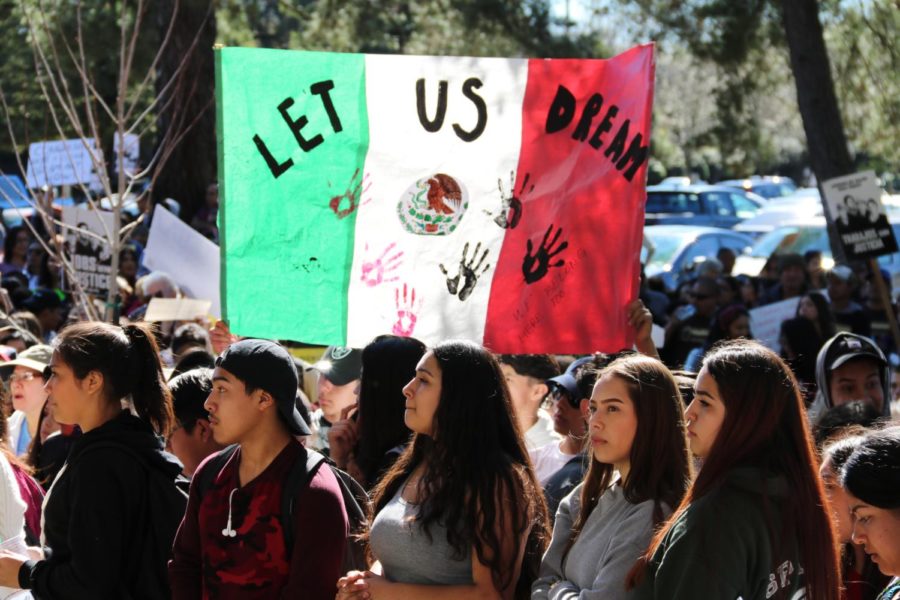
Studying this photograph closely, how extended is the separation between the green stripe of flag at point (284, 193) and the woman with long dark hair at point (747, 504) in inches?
100

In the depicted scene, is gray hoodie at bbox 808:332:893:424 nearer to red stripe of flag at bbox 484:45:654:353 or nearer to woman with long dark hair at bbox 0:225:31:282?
red stripe of flag at bbox 484:45:654:353

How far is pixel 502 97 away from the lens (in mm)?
5898

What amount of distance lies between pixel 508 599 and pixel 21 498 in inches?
73.6

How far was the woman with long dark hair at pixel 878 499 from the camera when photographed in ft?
10.4

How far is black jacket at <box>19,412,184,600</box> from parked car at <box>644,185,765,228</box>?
2739cm

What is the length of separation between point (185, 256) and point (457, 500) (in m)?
4.88

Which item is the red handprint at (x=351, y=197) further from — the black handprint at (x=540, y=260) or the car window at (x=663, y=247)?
the car window at (x=663, y=247)

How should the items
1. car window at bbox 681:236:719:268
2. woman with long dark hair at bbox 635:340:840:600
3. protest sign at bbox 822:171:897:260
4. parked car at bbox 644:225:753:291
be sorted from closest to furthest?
woman with long dark hair at bbox 635:340:840:600 < protest sign at bbox 822:171:897:260 < parked car at bbox 644:225:753:291 < car window at bbox 681:236:719:268

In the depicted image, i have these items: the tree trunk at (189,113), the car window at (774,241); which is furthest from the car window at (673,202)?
the tree trunk at (189,113)

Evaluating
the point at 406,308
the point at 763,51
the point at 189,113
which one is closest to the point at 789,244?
the point at 763,51

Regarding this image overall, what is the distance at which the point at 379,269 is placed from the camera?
578 centimetres

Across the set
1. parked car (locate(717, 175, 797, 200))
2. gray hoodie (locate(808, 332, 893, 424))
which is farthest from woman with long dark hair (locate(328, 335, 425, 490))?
parked car (locate(717, 175, 797, 200))

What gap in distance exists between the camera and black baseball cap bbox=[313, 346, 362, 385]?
6.15 m

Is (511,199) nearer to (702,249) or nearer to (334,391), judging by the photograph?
(334,391)
